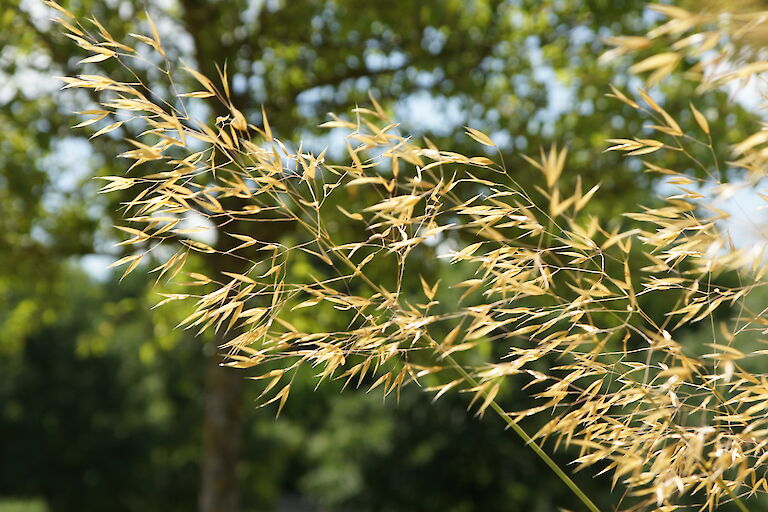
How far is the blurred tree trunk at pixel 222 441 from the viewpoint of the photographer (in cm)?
491

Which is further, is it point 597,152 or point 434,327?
point 434,327

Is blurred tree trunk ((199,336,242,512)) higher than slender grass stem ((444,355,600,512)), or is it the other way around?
slender grass stem ((444,355,600,512))

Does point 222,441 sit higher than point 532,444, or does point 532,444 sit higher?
point 532,444

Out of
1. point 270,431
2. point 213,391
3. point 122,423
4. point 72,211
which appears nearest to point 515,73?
point 213,391

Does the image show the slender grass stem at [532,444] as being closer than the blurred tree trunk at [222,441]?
Yes

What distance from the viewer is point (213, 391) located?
16.8 feet

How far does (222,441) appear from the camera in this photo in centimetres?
501

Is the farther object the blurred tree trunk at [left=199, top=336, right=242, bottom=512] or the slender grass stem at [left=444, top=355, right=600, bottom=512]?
the blurred tree trunk at [left=199, top=336, right=242, bottom=512]

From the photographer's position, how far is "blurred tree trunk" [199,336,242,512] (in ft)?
16.1

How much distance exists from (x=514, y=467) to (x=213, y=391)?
27.1 feet

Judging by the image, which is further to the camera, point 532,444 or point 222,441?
point 222,441

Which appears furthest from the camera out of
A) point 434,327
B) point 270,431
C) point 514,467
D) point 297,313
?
point 270,431

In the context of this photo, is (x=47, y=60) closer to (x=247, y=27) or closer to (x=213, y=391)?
(x=247, y=27)

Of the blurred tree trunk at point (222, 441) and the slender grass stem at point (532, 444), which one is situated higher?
the slender grass stem at point (532, 444)
